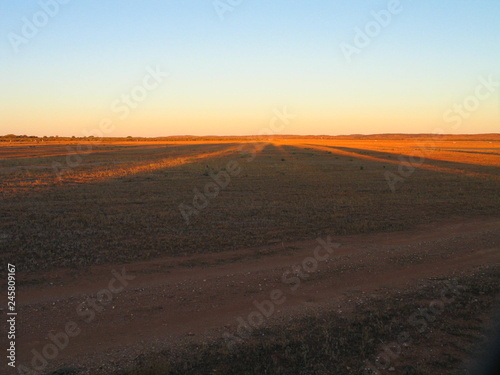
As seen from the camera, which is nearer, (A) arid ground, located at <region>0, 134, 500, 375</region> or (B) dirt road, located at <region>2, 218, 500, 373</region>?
(A) arid ground, located at <region>0, 134, 500, 375</region>

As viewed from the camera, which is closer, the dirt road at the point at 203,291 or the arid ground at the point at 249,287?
the arid ground at the point at 249,287

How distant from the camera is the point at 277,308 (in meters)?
6.21

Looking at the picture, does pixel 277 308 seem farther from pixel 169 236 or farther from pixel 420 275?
pixel 169 236

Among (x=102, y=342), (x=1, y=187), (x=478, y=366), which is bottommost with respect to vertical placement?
(x=478, y=366)

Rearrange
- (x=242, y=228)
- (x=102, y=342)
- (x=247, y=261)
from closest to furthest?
(x=102, y=342)
(x=247, y=261)
(x=242, y=228)

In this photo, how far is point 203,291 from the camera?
684cm

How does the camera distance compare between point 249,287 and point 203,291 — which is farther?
point 249,287

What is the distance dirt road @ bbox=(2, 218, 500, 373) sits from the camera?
5.22 metres

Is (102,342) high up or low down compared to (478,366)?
up

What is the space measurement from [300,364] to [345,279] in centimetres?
307

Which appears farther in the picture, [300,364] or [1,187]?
[1,187]

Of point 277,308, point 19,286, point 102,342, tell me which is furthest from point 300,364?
point 19,286

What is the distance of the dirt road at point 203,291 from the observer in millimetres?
5219

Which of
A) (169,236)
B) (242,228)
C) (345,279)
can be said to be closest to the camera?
(345,279)
